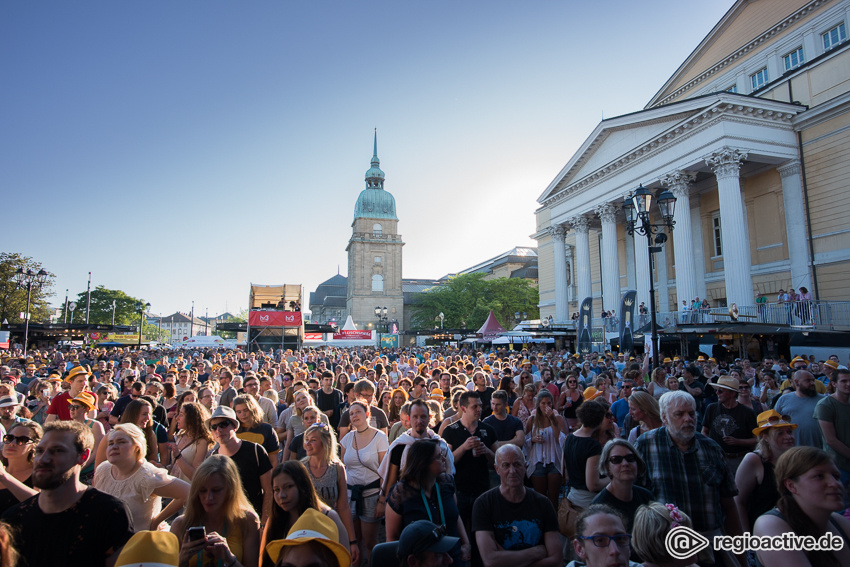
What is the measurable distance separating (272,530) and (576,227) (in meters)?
35.8

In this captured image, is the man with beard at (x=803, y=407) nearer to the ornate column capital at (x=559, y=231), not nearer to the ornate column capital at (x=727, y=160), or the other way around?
the ornate column capital at (x=727, y=160)

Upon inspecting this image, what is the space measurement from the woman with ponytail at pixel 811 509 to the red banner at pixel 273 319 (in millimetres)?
31904

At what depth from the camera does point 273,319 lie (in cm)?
3281

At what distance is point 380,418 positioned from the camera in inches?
279

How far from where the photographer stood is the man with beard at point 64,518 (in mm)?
2662

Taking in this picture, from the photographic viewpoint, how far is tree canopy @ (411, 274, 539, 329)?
240 ft

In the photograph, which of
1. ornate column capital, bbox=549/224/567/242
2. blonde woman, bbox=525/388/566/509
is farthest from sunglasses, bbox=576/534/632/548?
ornate column capital, bbox=549/224/567/242

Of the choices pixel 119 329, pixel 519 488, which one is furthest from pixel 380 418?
pixel 119 329

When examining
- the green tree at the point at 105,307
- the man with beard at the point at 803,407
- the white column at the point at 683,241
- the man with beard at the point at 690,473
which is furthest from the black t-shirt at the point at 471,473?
the green tree at the point at 105,307

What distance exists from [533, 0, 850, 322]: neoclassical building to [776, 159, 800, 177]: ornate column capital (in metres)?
0.07

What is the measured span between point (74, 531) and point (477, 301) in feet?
237

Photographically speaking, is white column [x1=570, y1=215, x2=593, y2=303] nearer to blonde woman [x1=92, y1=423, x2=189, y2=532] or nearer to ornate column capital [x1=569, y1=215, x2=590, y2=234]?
ornate column capital [x1=569, y1=215, x2=590, y2=234]

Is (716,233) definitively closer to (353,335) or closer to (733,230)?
(733,230)

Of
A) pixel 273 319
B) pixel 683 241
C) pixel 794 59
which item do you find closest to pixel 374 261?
pixel 273 319
